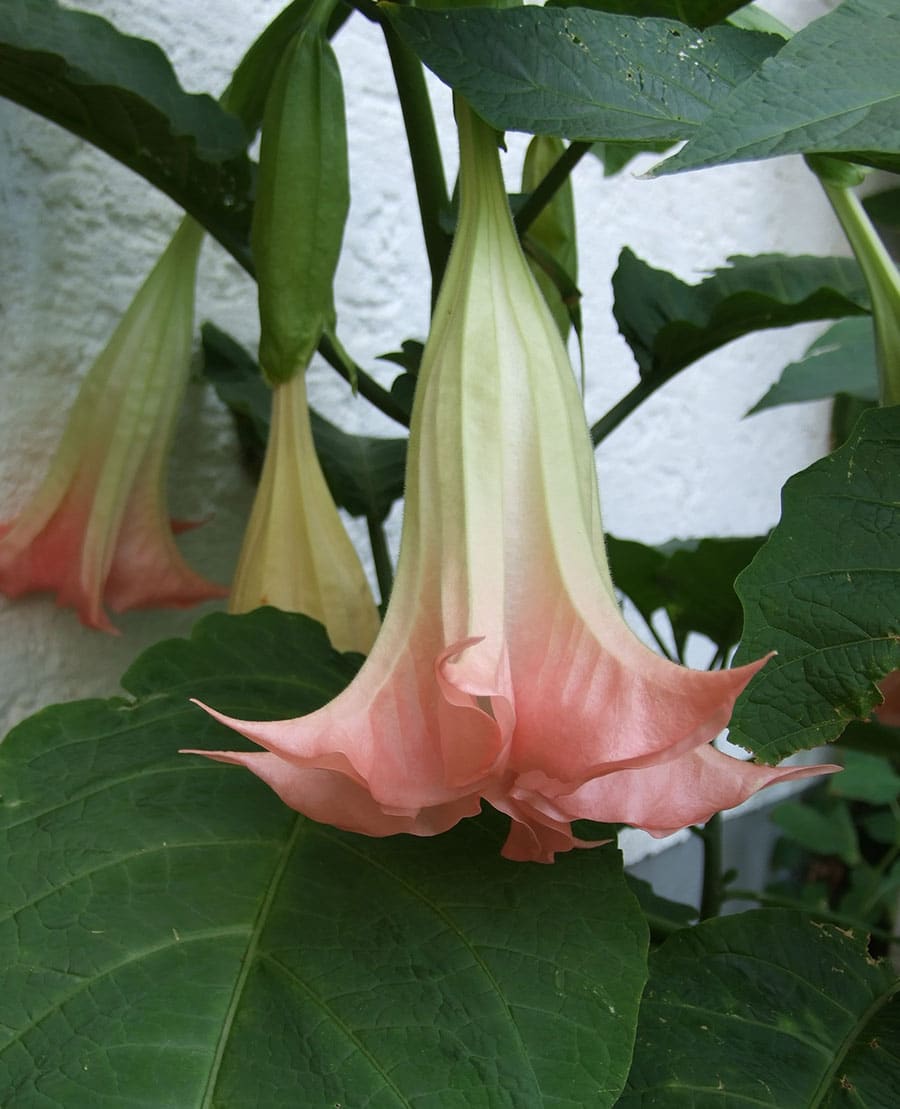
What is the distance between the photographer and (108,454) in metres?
0.55

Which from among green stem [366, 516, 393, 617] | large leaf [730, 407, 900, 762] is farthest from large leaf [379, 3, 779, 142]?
green stem [366, 516, 393, 617]

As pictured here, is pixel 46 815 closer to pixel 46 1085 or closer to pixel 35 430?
pixel 46 1085

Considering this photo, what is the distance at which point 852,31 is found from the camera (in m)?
0.25

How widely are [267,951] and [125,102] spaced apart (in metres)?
0.39

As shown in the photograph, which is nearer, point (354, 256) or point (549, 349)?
point (549, 349)

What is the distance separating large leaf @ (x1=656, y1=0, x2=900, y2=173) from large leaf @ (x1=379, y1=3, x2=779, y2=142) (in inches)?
1.8

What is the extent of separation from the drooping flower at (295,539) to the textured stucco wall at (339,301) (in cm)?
22

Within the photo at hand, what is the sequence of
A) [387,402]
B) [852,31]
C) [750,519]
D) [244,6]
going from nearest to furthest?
1. [852,31]
2. [387,402]
3. [244,6]
4. [750,519]

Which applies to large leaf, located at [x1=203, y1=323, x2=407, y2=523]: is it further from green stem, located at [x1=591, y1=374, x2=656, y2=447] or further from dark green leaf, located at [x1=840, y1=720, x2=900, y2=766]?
dark green leaf, located at [x1=840, y1=720, x2=900, y2=766]

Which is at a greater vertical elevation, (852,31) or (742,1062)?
(852,31)

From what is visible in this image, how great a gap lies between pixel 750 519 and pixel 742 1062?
3.30 feet

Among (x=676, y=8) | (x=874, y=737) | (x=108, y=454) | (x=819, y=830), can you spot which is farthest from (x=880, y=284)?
(x=819, y=830)

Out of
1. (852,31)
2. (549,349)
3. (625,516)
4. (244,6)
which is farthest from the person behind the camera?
(625,516)

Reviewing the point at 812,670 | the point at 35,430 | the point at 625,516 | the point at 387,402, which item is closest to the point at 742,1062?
the point at 812,670
